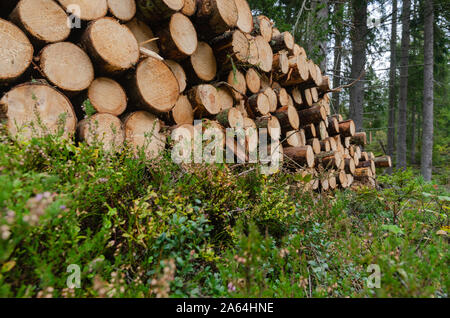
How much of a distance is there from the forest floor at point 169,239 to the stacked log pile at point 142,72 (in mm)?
318

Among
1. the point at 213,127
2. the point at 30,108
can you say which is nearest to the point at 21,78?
the point at 30,108

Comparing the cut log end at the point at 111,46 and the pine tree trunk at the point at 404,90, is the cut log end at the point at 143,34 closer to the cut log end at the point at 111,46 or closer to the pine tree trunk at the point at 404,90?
the cut log end at the point at 111,46

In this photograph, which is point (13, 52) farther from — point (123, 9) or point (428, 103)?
point (428, 103)

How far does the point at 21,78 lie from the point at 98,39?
1.96ft

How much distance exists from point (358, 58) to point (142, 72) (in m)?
8.17

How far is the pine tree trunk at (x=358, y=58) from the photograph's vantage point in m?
7.56

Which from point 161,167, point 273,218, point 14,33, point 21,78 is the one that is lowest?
point 273,218


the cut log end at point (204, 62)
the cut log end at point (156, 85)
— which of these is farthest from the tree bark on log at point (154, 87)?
the cut log end at point (204, 62)

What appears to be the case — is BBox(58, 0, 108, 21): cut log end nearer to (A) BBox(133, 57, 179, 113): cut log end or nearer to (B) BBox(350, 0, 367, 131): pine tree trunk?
(A) BBox(133, 57, 179, 113): cut log end

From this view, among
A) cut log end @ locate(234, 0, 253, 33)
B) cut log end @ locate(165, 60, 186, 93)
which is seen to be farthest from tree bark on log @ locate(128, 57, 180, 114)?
cut log end @ locate(234, 0, 253, 33)

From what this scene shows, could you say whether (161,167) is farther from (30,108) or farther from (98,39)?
(98,39)

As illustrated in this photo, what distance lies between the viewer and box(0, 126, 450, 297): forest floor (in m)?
0.98

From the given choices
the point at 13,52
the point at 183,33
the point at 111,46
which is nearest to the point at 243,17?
the point at 183,33
